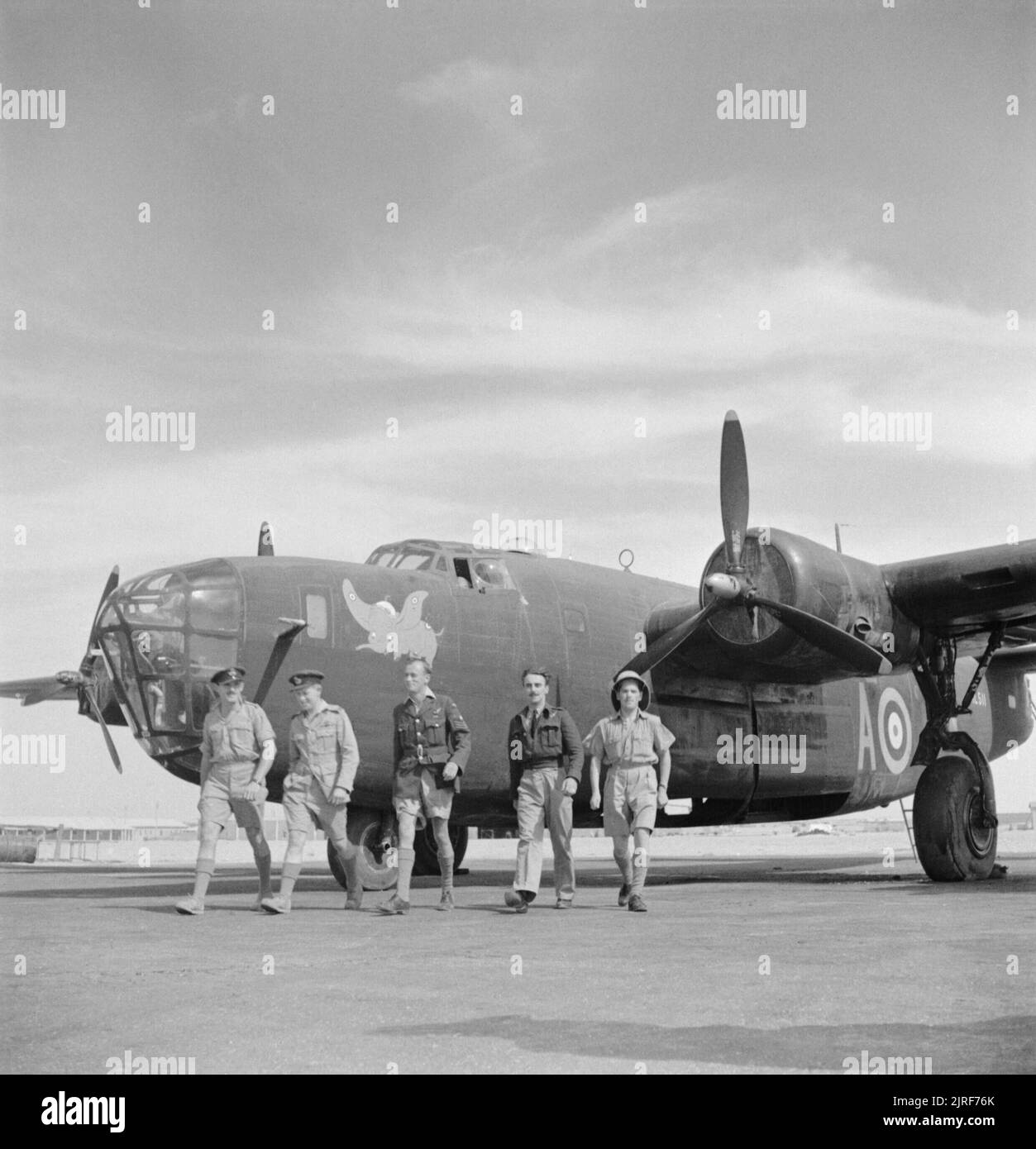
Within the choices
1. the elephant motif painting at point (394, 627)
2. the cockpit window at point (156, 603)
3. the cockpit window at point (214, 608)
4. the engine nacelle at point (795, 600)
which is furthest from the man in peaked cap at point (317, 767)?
the engine nacelle at point (795, 600)

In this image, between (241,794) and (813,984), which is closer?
(813,984)

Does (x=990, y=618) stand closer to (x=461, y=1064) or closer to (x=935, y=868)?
(x=935, y=868)

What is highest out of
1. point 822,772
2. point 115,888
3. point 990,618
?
point 990,618

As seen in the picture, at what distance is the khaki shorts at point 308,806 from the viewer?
504 inches

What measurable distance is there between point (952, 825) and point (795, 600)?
3550 millimetres

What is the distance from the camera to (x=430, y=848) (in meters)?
17.8

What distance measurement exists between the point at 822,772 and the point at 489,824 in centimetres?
557

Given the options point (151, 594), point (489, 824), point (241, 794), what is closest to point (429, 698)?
point (241, 794)

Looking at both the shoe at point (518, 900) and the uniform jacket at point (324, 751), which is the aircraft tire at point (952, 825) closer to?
the shoe at point (518, 900)

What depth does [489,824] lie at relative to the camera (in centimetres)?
1725

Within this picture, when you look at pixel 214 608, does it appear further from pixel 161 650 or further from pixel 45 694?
pixel 45 694

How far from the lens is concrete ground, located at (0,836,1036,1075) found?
5.40 metres

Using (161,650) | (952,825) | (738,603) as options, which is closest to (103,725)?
(161,650)

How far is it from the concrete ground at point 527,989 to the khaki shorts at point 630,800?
32.3 inches
